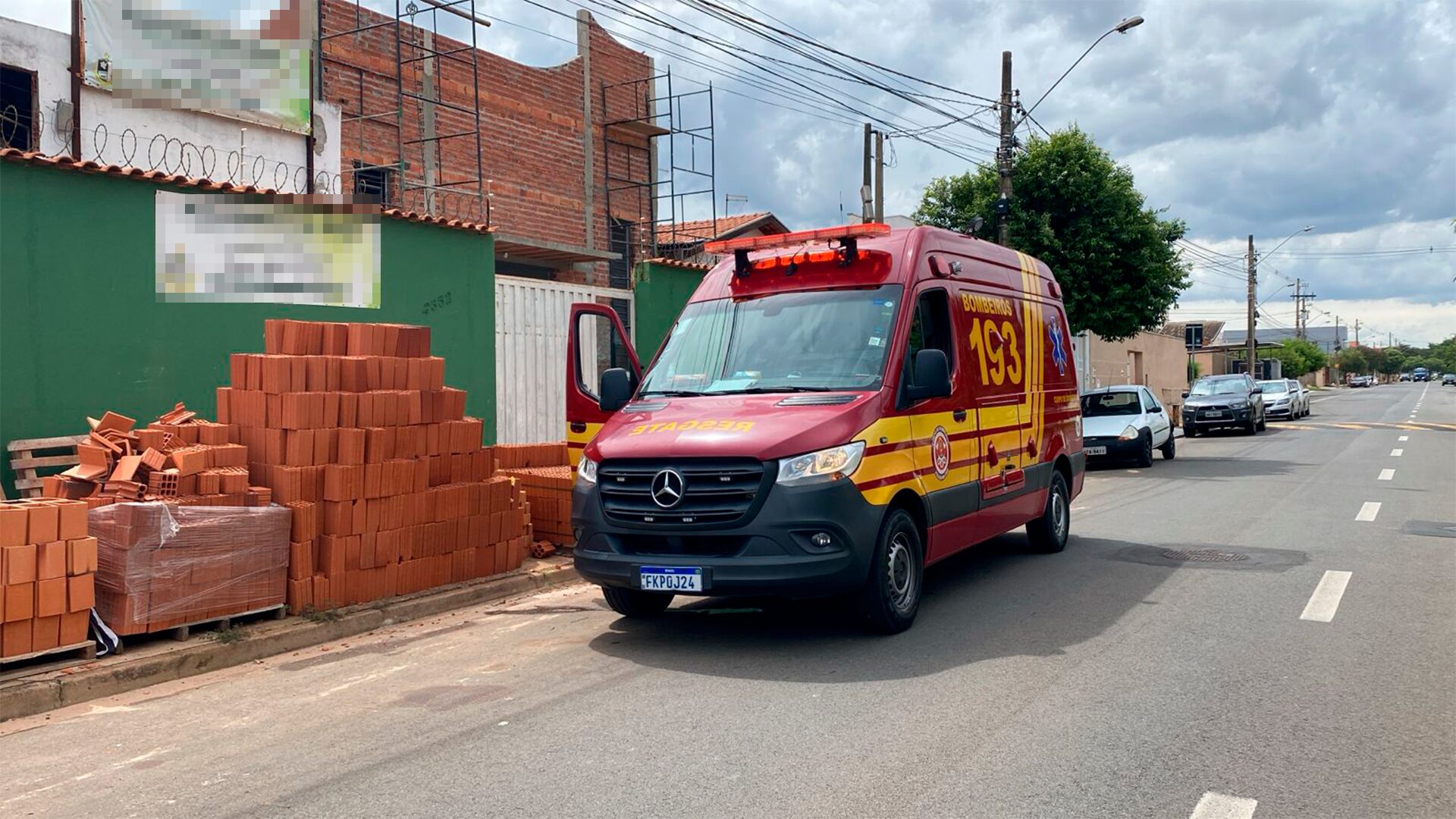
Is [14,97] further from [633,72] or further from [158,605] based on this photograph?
[633,72]

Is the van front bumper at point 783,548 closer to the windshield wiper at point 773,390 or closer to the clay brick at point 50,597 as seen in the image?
the windshield wiper at point 773,390

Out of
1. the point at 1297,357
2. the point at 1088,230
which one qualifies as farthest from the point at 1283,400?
the point at 1297,357

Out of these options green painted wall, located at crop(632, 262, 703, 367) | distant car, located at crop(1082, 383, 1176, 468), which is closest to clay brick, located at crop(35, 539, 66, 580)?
green painted wall, located at crop(632, 262, 703, 367)

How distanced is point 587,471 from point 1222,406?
86.2ft

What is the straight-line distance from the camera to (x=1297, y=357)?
289ft

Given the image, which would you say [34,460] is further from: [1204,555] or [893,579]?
[1204,555]

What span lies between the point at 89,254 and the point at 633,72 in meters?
17.4

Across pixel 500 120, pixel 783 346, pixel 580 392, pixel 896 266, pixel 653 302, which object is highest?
pixel 500 120

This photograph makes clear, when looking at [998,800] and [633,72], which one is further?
[633,72]

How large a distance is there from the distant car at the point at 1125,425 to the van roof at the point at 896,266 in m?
10.8

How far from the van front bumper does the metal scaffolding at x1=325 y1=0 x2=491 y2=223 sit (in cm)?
1255

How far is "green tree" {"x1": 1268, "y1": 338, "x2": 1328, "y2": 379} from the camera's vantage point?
85.5 m

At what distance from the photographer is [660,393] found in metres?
7.30

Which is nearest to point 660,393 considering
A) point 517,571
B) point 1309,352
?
point 517,571
